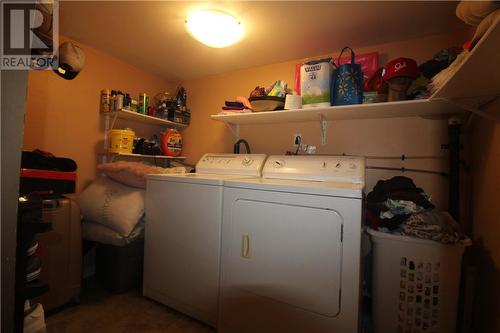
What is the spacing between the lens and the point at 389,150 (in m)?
1.80

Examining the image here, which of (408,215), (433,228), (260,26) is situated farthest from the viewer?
(260,26)

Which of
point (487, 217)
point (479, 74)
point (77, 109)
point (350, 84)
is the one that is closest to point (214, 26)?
point (350, 84)

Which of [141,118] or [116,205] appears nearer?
[116,205]

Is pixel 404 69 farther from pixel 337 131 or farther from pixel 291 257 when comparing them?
pixel 291 257

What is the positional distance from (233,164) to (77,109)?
1519 millimetres

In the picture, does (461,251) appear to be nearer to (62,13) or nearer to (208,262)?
(208,262)

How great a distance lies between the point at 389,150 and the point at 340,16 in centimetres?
106

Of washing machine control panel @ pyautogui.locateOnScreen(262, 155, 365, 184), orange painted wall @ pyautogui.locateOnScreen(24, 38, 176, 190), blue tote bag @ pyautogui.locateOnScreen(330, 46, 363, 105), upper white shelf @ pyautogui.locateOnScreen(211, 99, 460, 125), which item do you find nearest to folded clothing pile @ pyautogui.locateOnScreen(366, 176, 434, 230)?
washing machine control panel @ pyautogui.locateOnScreen(262, 155, 365, 184)

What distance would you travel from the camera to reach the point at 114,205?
5.93 ft

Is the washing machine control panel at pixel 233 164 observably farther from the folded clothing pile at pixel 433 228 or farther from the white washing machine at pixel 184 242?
the folded clothing pile at pixel 433 228

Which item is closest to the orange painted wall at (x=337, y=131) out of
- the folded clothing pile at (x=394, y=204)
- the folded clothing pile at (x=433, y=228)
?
the folded clothing pile at (x=394, y=204)

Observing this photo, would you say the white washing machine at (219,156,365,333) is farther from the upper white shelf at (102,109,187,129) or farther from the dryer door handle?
the upper white shelf at (102,109,187,129)

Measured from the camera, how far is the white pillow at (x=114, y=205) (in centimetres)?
176

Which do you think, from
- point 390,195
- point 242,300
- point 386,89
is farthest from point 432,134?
point 242,300
